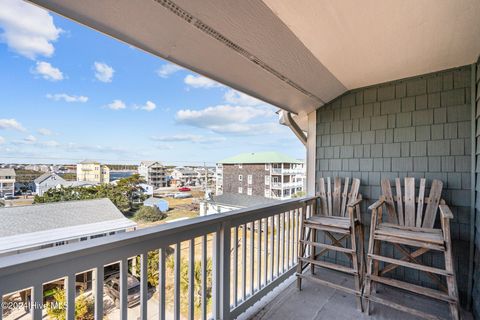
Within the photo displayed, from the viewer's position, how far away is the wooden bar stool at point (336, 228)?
2288 millimetres

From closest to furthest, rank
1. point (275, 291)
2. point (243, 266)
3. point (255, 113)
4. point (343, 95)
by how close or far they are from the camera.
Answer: point (243, 266) < point (275, 291) < point (343, 95) < point (255, 113)

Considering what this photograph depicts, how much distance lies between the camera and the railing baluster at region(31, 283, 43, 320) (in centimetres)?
97

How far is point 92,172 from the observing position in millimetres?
1720

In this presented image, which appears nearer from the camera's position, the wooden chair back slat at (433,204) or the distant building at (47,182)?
the distant building at (47,182)

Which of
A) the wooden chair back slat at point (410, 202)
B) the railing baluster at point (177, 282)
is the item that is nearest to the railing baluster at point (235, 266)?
the railing baluster at point (177, 282)

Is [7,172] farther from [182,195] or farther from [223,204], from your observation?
[223,204]

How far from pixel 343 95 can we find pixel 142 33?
2561mm

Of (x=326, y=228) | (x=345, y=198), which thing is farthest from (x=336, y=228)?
(x=345, y=198)

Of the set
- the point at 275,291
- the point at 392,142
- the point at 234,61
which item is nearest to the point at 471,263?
the point at 392,142

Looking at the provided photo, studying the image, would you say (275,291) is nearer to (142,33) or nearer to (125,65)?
(142,33)

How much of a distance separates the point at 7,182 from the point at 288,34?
1.98 metres

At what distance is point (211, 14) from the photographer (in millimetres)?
1451

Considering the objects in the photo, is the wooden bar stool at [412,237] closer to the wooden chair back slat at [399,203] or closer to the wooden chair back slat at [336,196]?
the wooden chair back slat at [399,203]

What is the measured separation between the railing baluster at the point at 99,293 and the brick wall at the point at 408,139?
2789 millimetres
